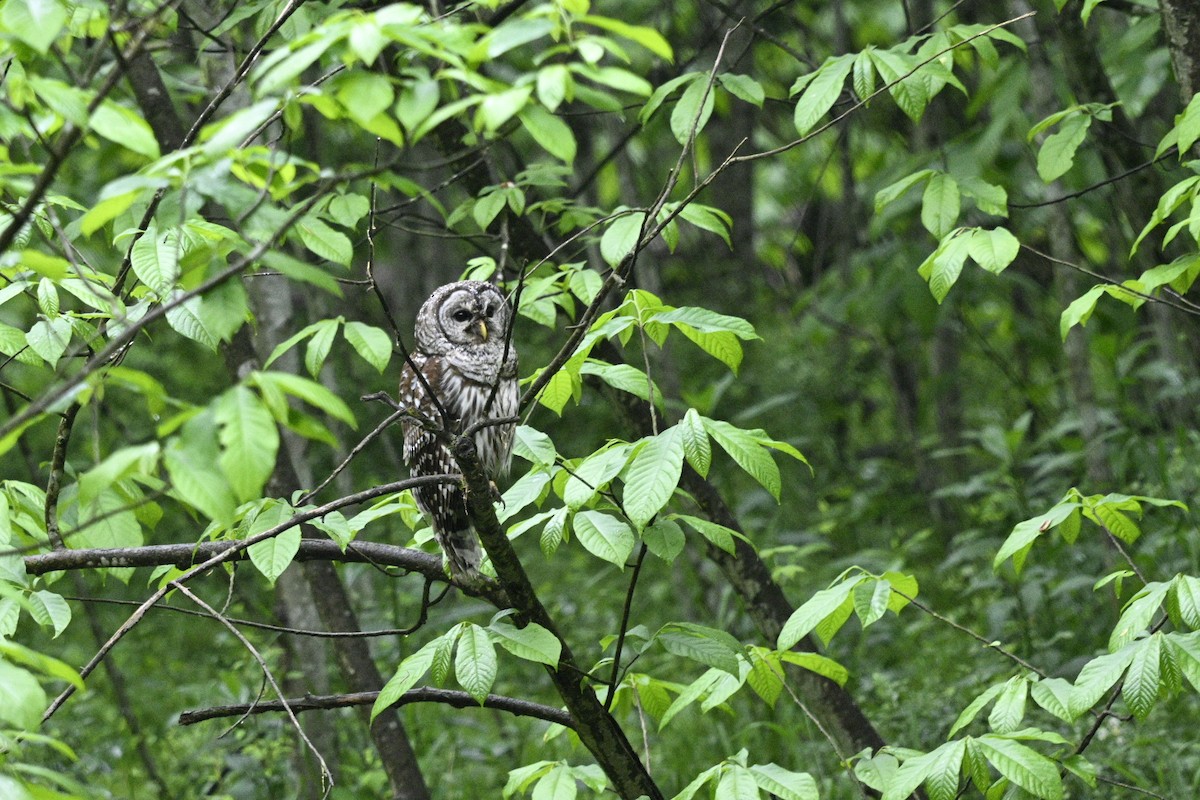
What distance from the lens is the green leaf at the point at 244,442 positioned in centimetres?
131

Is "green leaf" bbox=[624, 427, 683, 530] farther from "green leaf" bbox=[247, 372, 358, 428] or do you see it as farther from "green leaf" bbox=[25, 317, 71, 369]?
"green leaf" bbox=[25, 317, 71, 369]

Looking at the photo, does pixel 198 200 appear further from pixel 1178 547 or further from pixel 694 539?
pixel 1178 547

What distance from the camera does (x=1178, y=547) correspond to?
528 cm

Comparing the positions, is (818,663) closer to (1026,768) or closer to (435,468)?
(1026,768)

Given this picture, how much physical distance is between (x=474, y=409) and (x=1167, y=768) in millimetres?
2689

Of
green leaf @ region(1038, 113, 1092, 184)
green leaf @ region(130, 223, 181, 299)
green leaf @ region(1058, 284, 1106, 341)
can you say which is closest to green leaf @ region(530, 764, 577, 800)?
green leaf @ region(130, 223, 181, 299)

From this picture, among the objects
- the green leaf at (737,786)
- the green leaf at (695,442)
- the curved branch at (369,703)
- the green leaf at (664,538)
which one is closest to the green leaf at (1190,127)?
the green leaf at (695,442)

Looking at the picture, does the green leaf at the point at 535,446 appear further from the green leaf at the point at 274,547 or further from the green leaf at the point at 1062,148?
the green leaf at the point at 1062,148

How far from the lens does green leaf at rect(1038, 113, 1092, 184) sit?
2.94 m

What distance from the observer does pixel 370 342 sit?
2.46 m

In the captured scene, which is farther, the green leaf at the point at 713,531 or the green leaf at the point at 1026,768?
the green leaf at the point at 713,531

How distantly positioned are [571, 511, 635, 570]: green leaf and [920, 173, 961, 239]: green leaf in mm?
1173

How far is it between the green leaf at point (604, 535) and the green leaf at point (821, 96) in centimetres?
108

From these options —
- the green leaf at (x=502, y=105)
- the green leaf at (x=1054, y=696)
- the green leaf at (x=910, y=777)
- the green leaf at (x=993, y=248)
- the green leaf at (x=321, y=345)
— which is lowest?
the green leaf at (x=910, y=777)
